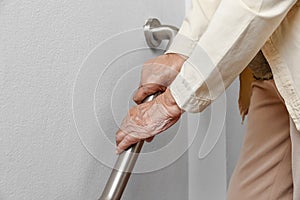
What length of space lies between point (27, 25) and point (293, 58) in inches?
16.5

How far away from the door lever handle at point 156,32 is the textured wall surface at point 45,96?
0.12 metres

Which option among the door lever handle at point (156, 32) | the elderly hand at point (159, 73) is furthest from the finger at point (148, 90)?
the door lever handle at point (156, 32)

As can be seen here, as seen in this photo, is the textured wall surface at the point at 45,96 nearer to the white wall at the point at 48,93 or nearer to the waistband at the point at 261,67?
the white wall at the point at 48,93

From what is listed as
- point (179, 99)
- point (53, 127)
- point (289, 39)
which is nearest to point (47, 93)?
point (53, 127)

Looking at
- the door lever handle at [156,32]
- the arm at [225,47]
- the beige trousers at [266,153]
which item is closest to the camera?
the arm at [225,47]

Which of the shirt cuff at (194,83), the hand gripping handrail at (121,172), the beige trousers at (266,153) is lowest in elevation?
the beige trousers at (266,153)

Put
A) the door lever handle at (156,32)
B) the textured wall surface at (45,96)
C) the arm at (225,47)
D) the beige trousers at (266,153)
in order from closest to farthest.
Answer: the arm at (225,47), the textured wall surface at (45,96), the beige trousers at (266,153), the door lever handle at (156,32)

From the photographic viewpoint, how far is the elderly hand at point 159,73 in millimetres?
859

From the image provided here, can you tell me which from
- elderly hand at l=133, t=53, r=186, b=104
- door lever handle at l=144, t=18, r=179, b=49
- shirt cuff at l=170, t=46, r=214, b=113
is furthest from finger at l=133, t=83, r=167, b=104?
door lever handle at l=144, t=18, r=179, b=49

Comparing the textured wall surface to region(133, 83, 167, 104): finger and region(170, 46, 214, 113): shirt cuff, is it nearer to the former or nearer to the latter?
region(133, 83, 167, 104): finger

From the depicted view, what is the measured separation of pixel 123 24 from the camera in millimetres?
1074

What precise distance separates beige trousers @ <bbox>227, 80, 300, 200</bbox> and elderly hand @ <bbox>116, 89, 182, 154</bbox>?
22 cm

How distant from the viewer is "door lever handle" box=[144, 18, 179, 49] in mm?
1093

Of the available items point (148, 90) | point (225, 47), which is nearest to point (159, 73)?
point (148, 90)
